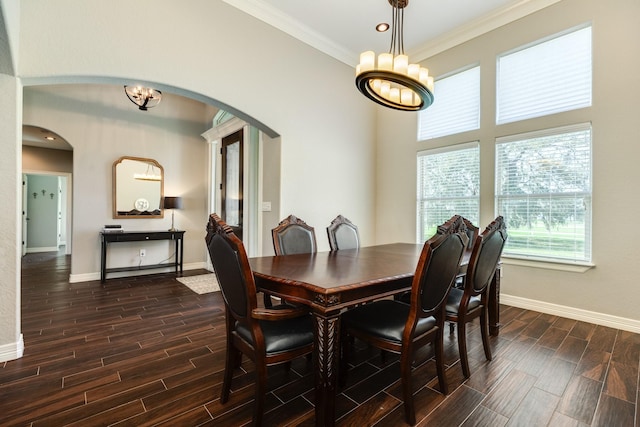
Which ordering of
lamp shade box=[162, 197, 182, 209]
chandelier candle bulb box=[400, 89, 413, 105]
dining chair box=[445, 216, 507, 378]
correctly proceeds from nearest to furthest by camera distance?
dining chair box=[445, 216, 507, 378], chandelier candle bulb box=[400, 89, 413, 105], lamp shade box=[162, 197, 182, 209]

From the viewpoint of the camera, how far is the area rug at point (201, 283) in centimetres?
423

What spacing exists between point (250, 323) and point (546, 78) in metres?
4.13

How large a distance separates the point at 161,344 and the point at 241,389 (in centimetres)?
108

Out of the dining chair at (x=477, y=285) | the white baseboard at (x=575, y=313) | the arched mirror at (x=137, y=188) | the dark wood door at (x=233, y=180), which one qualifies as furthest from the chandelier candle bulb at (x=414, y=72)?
the arched mirror at (x=137, y=188)

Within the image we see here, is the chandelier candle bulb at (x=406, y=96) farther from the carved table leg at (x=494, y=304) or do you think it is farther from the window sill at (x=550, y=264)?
the window sill at (x=550, y=264)

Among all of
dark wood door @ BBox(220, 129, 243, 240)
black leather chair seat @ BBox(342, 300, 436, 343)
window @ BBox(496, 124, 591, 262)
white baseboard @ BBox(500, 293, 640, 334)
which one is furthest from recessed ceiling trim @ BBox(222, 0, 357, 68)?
white baseboard @ BBox(500, 293, 640, 334)

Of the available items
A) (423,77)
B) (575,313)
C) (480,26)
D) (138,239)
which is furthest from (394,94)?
(138,239)

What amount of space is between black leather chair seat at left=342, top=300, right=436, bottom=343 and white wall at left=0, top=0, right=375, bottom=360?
2.08m

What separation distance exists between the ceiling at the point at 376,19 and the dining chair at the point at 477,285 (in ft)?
9.49

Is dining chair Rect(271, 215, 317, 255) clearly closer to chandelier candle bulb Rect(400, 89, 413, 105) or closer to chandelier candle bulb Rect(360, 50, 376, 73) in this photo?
chandelier candle bulb Rect(360, 50, 376, 73)

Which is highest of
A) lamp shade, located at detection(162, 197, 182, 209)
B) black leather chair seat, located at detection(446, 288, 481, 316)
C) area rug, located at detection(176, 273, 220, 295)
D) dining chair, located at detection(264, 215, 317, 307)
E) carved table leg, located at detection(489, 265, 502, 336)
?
lamp shade, located at detection(162, 197, 182, 209)

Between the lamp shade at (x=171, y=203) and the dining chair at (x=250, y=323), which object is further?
the lamp shade at (x=171, y=203)

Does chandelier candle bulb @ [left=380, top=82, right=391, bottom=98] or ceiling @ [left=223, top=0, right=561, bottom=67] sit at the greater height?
ceiling @ [left=223, top=0, right=561, bottom=67]

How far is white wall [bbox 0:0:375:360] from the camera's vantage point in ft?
7.33
